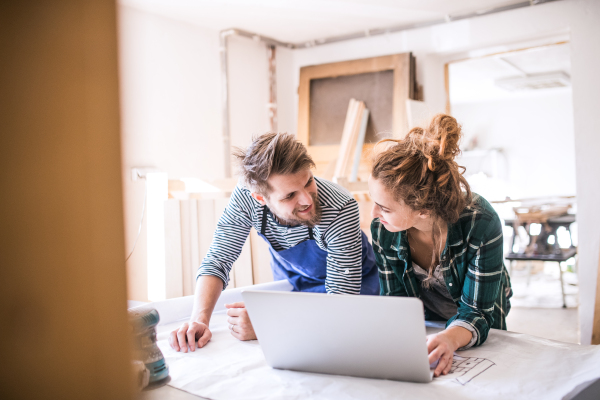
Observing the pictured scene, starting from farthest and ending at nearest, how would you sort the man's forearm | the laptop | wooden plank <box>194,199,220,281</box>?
wooden plank <box>194,199,220,281</box>, the man's forearm, the laptop

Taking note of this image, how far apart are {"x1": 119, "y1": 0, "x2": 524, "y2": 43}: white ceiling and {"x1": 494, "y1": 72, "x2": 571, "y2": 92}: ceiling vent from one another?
11.4 ft

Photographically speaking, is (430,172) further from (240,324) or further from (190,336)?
(190,336)

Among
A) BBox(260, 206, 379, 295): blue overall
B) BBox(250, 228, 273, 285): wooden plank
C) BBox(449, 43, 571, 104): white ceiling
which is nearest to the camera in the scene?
BBox(260, 206, 379, 295): blue overall

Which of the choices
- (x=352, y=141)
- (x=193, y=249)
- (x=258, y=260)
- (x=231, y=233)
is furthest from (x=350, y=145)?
(x=231, y=233)

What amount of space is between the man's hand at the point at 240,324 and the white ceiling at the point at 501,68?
14.2 feet

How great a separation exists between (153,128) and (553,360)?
3.11 metres

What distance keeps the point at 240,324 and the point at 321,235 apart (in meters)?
0.44

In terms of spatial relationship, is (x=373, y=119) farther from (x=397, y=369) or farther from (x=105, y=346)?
(x=105, y=346)

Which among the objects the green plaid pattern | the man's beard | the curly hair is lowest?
the green plaid pattern

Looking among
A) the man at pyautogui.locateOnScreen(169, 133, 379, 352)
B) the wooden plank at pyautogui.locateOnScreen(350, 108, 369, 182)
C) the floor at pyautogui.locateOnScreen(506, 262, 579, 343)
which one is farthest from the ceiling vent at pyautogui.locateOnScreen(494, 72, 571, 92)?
the man at pyautogui.locateOnScreen(169, 133, 379, 352)

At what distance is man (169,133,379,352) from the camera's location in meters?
1.39

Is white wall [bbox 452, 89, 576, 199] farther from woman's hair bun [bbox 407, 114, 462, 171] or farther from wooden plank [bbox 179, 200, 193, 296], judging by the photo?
woman's hair bun [bbox 407, 114, 462, 171]

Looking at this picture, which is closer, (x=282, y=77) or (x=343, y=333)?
(x=343, y=333)

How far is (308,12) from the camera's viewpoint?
3650 mm
